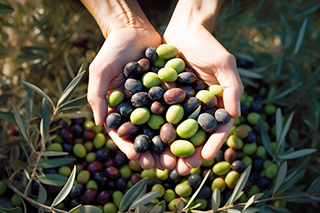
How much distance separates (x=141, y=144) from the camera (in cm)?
141

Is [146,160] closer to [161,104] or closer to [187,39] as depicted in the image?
[161,104]

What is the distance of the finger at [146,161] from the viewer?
4.69ft

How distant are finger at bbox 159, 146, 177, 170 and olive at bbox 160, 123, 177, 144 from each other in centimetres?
8

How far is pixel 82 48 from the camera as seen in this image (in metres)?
2.62

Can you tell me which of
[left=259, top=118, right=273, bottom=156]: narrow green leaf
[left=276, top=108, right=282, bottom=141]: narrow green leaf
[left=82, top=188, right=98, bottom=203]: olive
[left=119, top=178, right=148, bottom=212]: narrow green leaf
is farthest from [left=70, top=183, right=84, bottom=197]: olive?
[left=276, top=108, right=282, bottom=141]: narrow green leaf

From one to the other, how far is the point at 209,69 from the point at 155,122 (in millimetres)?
482

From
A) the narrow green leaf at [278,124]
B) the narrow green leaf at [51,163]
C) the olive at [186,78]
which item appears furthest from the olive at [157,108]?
the narrow green leaf at [278,124]

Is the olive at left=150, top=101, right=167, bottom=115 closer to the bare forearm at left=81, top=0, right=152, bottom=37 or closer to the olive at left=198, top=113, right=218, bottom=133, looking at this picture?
the olive at left=198, top=113, right=218, bottom=133

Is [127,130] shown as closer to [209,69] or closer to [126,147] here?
[126,147]

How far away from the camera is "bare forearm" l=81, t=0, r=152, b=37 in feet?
6.07

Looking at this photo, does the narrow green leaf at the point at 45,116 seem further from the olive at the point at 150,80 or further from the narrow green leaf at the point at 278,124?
the narrow green leaf at the point at 278,124

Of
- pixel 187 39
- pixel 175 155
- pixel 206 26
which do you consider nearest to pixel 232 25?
pixel 206 26

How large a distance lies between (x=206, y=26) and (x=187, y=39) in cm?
22

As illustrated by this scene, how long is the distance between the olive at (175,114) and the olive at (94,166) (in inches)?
25.8
